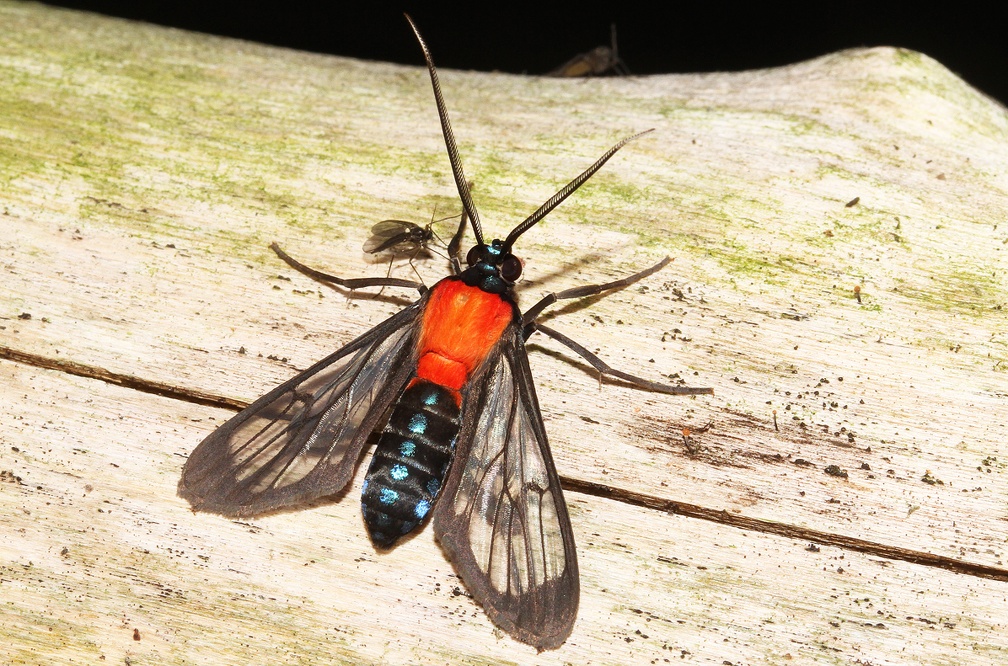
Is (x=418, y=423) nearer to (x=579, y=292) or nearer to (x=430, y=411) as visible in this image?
(x=430, y=411)

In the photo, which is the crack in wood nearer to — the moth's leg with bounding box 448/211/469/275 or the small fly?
the small fly

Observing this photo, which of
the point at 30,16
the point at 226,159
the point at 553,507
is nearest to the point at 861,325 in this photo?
the point at 553,507

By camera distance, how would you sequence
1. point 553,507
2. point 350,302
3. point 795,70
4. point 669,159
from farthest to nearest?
point 795,70 < point 669,159 < point 350,302 < point 553,507

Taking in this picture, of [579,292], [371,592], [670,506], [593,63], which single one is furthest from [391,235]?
[593,63]

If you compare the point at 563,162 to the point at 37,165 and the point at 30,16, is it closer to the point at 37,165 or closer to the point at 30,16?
the point at 37,165

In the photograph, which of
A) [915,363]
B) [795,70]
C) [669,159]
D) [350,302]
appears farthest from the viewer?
[795,70]

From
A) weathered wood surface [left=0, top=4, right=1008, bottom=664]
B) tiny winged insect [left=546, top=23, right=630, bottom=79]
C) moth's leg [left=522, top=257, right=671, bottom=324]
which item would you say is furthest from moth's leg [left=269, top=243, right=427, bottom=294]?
tiny winged insect [left=546, top=23, right=630, bottom=79]

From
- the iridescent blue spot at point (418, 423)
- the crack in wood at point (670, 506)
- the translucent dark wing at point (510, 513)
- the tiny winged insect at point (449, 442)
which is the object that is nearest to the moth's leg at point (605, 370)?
the tiny winged insect at point (449, 442)
